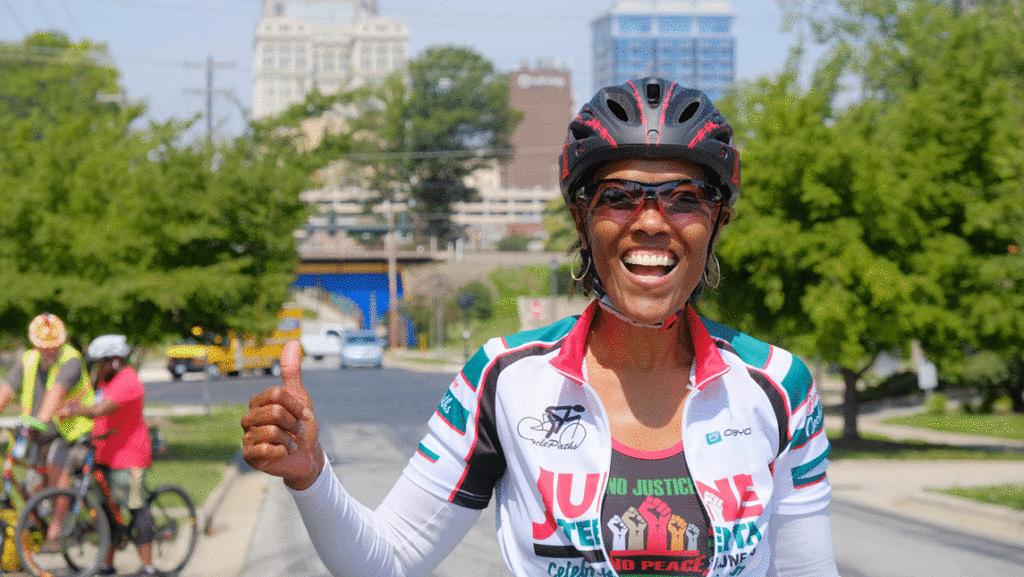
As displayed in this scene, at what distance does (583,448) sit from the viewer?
2279 mm

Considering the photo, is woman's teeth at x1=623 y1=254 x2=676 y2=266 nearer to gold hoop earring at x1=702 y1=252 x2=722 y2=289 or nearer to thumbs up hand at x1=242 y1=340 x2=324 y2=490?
gold hoop earring at x1=702 y1=252 x2=722 y2=289

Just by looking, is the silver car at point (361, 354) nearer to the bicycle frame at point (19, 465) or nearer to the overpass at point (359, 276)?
the overpass at point (359, 276)

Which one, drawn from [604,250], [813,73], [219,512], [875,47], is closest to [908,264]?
[813,73]

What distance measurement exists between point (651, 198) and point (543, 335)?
419mm

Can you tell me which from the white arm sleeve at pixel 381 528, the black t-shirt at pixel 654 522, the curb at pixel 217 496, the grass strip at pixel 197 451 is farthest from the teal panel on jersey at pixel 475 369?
the curb at pixel 217 496

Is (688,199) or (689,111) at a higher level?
(689,111)

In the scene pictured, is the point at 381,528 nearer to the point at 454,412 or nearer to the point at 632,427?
the point at 454,412

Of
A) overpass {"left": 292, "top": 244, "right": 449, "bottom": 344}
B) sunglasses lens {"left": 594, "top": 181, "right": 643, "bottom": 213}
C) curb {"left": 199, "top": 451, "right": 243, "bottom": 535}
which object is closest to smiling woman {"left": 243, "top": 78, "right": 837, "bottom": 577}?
sunglasses lens {"left": 594, "top": 181, "right": 643, "bottom": 213}

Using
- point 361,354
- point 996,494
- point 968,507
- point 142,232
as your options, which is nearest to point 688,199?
point 968,507

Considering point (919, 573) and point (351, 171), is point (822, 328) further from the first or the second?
point (351, 171)

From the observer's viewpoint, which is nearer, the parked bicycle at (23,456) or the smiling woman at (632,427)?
the smiling woman at (632,427)

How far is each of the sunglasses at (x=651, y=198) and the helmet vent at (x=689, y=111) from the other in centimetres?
13

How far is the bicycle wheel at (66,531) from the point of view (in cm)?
799

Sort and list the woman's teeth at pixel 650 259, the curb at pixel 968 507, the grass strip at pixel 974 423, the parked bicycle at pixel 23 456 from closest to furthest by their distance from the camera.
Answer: the woman's teeth at pixel 650 259 < the parked bicycle at pixel 23 456 < the curb at pixel 968 507 < the grass strip at pixel 974 423
